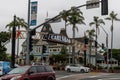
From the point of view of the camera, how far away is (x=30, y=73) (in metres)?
23.7

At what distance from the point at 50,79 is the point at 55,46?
81241 mm

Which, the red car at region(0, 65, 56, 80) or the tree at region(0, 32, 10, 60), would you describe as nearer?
the red car at region(0, 65, 56, 80)

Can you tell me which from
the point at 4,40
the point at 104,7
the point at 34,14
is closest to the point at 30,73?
the point at 104,7

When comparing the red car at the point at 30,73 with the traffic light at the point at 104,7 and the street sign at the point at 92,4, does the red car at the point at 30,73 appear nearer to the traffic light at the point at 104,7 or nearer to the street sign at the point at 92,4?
the traffic light at the point at 104,7

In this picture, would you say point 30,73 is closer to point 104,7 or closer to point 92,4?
point 104,7

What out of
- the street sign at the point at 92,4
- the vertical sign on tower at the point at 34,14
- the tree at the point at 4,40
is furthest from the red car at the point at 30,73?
the tree at the point at 4,40

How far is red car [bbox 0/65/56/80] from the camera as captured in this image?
22.7 m

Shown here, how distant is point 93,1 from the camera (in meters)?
29.0

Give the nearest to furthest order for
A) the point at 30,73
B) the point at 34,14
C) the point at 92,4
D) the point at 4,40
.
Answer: the point at 30,73, the point at 92,4, the point at 34,14, the point at 4,40

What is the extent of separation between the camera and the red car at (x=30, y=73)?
22658mm

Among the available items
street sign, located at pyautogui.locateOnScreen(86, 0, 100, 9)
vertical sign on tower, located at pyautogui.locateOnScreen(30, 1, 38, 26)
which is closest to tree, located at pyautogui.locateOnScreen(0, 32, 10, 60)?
vertical sign on tower, located at pyautogui.locateOnScreen(30, 1, 38, 26)

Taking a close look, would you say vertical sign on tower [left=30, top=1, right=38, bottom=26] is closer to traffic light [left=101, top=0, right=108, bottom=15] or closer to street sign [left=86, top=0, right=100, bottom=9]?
street sign [left=86, top=0, right=100, bottom=9]

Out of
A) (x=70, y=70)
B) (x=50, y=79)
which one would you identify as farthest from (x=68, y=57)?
(x=50, y=79)

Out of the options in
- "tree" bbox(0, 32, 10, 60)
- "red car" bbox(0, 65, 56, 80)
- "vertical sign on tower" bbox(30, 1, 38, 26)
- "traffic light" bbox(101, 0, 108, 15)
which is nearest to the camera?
"red car" bbox(0, 65, 56, 80)
